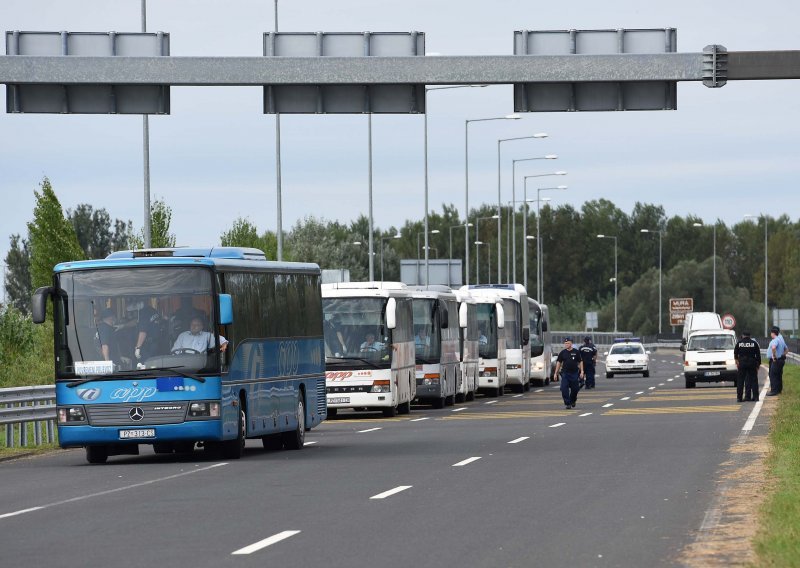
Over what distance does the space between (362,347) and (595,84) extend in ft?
36.0

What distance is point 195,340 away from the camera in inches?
976

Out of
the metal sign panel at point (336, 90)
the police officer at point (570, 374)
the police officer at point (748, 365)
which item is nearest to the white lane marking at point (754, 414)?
the police officer at point (748, 365)

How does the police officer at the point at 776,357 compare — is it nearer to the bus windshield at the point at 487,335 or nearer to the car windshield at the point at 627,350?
the bus windshield at the point at 487,335

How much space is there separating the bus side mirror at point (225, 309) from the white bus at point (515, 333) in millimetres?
32689

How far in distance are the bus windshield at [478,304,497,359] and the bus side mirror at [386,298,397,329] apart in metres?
14.3

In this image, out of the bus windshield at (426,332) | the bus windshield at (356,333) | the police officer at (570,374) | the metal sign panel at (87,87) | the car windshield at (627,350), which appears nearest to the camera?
the metal sign panel at (87,87)

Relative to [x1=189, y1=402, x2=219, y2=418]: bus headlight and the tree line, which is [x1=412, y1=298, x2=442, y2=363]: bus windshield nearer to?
[x1=189, y1=402, x2=219, y2=418]: bus headlight

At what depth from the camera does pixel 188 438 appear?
2452cm

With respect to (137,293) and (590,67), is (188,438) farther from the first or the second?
(590,67)

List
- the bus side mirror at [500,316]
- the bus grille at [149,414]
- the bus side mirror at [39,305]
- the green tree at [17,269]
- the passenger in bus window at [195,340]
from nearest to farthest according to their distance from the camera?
the bus side mirror at [39,305], the bus grille at [149,414], the passenger in bus window at [195,340], the bus side mirror at [500,316], the green tree at [17,269]

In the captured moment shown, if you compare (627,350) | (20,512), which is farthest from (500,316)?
(20,512)

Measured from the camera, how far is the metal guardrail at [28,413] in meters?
28.5

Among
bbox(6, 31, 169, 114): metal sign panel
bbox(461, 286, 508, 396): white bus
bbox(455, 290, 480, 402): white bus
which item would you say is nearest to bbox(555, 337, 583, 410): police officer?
bbox(455, 290, 480, 402): white bus

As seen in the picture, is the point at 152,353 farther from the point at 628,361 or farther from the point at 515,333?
the point at 628,361
